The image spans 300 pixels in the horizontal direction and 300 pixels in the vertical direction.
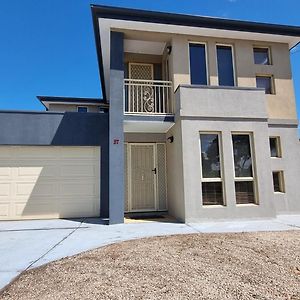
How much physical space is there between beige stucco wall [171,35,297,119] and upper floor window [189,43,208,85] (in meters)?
0.18

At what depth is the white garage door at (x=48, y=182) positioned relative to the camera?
9.11m

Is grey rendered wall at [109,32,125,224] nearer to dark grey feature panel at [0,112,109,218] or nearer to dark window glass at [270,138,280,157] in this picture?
dark grey feature panel at [0,112,109,218]

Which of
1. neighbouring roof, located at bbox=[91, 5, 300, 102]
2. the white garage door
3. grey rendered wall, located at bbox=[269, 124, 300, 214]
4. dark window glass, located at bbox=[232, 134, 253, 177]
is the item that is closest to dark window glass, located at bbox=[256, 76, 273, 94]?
grey rendered wall, located at bbox=[269, 124, 300, 214]

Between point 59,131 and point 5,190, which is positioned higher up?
point 59,131

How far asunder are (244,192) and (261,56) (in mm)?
5523

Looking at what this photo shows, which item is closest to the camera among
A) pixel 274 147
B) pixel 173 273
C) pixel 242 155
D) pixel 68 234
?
pixel 173 273

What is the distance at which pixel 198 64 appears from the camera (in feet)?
31.0

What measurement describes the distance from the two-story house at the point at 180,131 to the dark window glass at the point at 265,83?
0.04m

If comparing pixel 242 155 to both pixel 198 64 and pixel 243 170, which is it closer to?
pixel 243 170

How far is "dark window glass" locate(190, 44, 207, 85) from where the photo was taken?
9344 millimetres

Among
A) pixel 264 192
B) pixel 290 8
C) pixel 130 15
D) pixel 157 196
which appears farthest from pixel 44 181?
pixel 290 8

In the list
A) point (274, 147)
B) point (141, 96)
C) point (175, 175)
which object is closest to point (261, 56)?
point (274, 147)

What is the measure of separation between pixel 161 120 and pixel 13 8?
7.47 metres

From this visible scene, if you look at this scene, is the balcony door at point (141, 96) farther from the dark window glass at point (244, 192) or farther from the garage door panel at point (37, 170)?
the dark window glass at point (244, 192)
